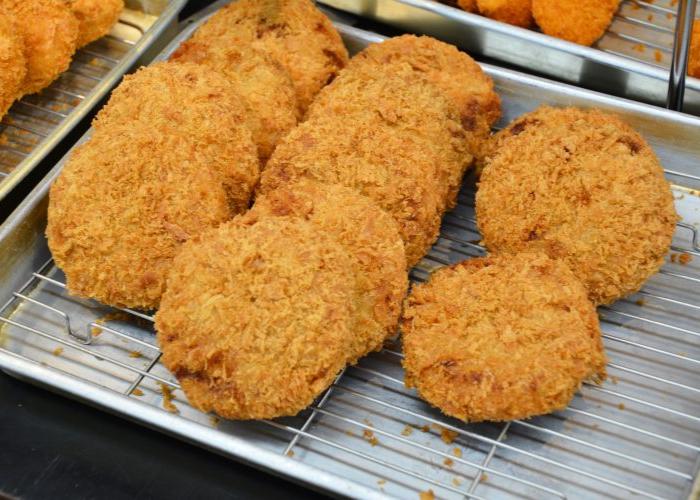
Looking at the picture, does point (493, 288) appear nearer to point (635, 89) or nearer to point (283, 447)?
point (283, 447)

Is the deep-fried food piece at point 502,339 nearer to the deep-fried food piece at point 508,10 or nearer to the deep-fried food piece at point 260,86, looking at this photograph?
the deep-fried food piece at point 260,86

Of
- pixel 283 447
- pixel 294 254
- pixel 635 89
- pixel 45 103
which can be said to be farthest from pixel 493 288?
pixel 45 103

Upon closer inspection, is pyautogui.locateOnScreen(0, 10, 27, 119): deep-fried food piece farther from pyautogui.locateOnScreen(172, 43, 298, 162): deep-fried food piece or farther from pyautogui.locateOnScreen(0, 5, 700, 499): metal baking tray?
pyautogui.locateOnScreen(172, 43, 298, 162): deep-fried food piece

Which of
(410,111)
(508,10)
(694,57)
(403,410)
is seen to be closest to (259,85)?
(410,111)

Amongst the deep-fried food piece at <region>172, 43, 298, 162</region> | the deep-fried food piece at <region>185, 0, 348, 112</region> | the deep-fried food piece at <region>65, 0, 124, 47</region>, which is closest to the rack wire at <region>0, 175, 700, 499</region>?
the deep-fried food piece at <region>172, 43, 298, 162</region>

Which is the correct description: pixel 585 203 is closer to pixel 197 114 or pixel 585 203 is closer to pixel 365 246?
pixel 365 246

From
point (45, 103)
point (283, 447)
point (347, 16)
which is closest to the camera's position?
point (283, 447)
